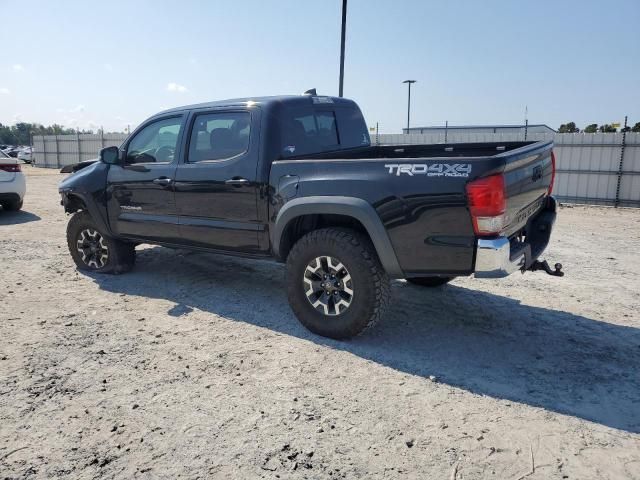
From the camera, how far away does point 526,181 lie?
3.69 m

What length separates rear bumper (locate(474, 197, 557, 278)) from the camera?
3264 mm

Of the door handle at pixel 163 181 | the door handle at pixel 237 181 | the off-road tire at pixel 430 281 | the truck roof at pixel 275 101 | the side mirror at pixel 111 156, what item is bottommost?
the off-road tire at pixel 430 281

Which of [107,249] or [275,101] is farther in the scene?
[107,249]

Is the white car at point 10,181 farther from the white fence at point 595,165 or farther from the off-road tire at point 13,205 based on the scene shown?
the white fence at point 595,165

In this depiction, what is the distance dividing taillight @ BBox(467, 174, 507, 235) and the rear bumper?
9 cm

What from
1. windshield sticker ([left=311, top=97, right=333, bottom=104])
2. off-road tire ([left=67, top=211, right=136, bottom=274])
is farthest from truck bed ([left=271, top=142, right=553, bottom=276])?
off-road tire ([left=67, top=211, right=136, bottom=274])

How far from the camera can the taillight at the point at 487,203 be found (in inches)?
125

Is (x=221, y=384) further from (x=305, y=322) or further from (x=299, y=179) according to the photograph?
(x=299, y=179)

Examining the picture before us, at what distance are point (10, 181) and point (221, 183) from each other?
25.1 ft

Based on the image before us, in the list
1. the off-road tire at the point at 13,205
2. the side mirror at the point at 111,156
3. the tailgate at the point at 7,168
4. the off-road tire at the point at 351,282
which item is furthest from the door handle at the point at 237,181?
the off-road tire at the point at 13,205

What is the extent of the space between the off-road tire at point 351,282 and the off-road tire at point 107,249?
2.74 m

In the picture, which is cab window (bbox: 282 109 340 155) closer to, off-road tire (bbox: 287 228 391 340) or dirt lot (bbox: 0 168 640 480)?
off-road tire (bbox: 287 228 391 340)

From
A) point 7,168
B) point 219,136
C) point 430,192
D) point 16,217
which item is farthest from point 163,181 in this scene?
point 16,217

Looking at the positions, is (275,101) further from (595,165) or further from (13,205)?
(595,165)
